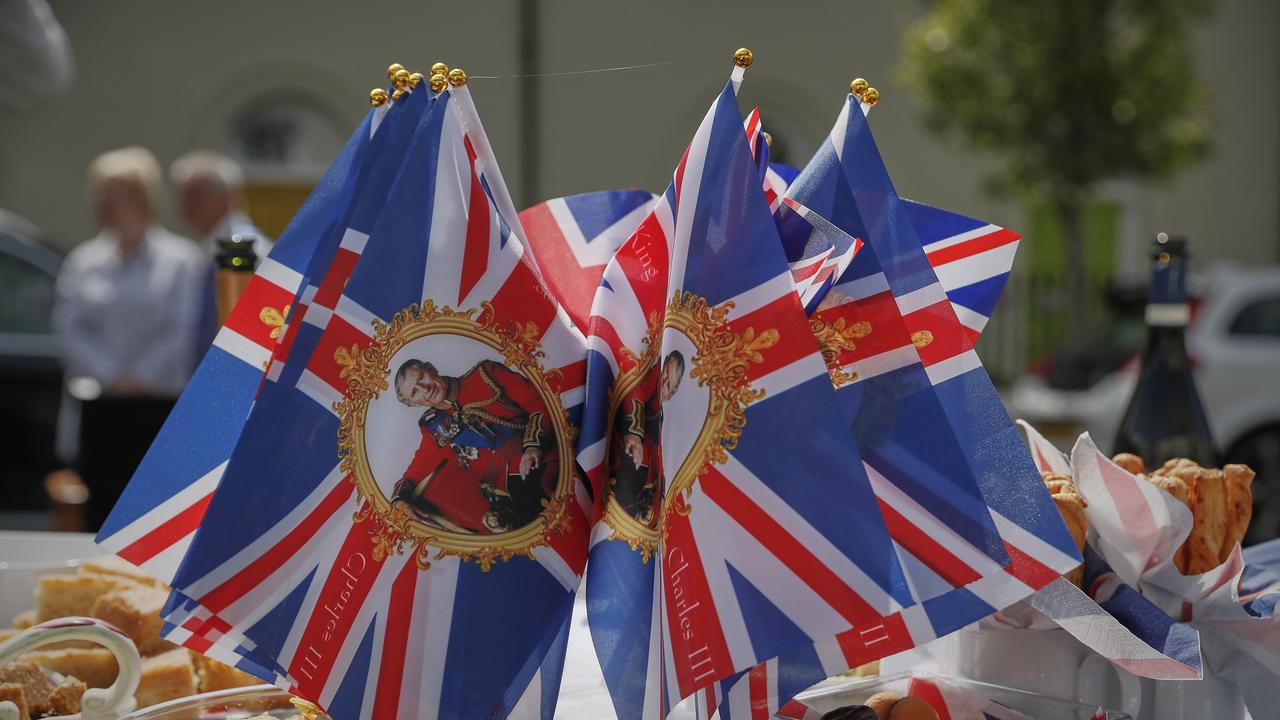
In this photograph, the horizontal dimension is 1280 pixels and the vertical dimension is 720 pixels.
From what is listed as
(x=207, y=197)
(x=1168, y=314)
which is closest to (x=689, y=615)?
(x=1168, y=314)

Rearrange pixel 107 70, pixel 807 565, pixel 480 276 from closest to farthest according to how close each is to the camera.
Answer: pixel 807 565 → pixel 480 276 → pixel 107 70

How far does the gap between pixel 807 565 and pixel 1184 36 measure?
938cm

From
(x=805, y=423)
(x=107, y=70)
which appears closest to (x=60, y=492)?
(x=805, y=423)

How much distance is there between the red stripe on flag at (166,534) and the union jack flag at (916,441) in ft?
1.17

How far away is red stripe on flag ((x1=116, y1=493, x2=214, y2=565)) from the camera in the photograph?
0.73 metres

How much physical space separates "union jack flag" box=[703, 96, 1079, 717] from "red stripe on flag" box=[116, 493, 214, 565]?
0.36 metres

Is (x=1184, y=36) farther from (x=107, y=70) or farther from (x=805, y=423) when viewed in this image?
(x=805, y=423)

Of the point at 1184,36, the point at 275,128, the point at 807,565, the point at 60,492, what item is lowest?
the point at 807,565

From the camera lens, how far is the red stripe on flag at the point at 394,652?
65 centimetres

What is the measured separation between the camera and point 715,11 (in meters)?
9.29

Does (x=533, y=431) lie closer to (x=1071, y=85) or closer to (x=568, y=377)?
(x=568, y=377)

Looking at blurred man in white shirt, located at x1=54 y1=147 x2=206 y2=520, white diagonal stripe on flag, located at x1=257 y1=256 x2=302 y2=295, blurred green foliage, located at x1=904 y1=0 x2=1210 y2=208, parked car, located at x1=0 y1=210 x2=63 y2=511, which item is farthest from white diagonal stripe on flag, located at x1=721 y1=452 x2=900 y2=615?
blurred green foliage, located at x1=904 y1=0 x2=1210 y2=208

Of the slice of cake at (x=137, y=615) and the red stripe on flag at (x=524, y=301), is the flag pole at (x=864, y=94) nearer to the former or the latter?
the red stripe on flag at (x=524, y=301)

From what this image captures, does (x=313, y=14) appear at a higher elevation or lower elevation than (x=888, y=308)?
higher
